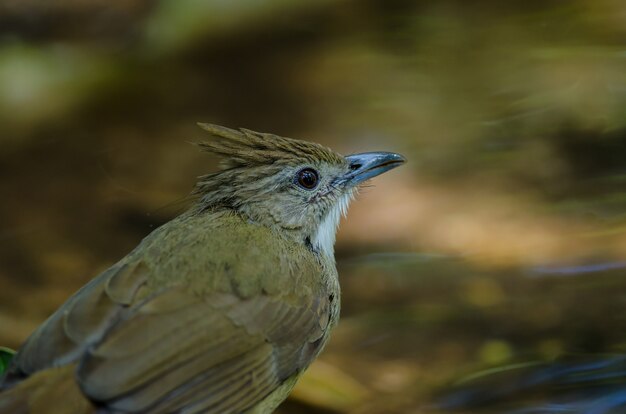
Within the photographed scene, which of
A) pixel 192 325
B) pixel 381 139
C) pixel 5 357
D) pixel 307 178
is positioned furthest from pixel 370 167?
pixel 381 139

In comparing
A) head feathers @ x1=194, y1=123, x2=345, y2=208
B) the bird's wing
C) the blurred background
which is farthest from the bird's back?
the blurred background

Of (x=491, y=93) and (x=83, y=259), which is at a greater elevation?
(x=491, y=93)

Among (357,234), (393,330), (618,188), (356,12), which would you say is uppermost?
(356,12)

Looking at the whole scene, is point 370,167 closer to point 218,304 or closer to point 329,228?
point 329,228

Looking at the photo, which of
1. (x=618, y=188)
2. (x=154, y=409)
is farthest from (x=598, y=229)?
(x=154, y=409)

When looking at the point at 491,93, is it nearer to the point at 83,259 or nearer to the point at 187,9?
the point at 187,9

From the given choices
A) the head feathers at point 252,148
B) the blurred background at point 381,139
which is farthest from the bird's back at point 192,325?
the blurred background at point 381,139
